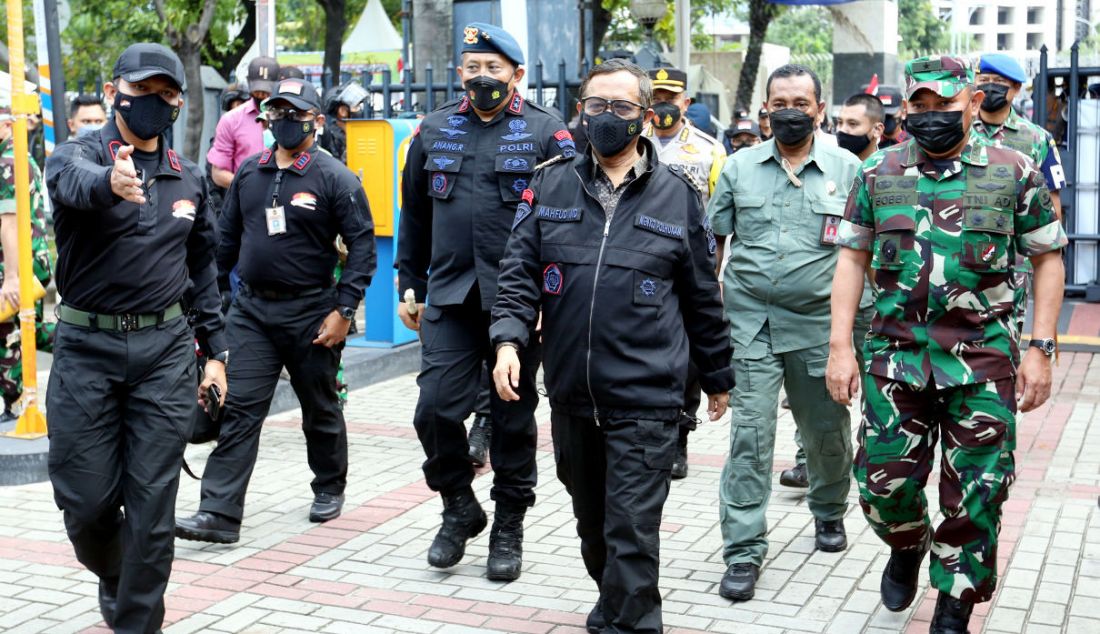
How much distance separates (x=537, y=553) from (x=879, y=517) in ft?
5.64

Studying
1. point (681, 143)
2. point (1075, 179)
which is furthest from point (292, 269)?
point (1075, 179)

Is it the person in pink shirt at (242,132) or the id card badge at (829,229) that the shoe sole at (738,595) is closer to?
the id card badge at (829,229)

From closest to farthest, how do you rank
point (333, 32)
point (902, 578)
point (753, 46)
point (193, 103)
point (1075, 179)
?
point (902, 578), point (1075, 179), point (193, 103), point (333, 32), point (753, 46)

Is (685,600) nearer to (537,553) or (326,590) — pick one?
(537,553)

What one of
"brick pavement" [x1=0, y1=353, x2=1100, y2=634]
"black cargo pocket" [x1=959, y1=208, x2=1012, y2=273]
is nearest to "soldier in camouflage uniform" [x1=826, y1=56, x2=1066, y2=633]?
"black cargo pocket" [x1=959, y1=208, x2=1012, y2=273]

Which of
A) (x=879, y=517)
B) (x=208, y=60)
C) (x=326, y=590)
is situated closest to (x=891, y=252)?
(x=879, y=517)

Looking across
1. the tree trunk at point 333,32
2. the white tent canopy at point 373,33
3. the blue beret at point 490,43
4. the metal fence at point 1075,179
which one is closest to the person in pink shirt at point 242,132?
the blue beret at point 490,43

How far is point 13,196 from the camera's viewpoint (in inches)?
312

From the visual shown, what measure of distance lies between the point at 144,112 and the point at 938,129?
2.69 m

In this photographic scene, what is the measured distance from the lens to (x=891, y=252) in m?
4.91

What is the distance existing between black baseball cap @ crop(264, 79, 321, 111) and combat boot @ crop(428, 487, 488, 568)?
200 centimetres

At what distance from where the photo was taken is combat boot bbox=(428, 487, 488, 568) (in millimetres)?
5922

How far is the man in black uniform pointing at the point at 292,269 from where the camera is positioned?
661 cm

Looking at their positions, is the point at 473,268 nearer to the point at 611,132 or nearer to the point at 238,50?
the point at 611,132
